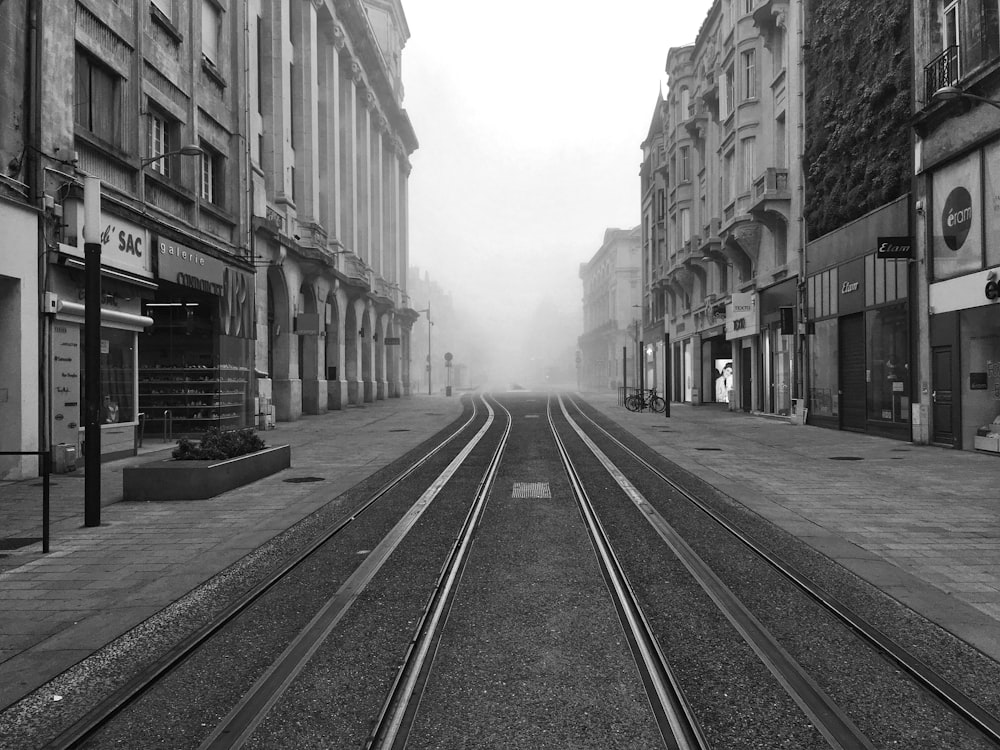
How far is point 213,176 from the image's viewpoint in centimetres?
2119

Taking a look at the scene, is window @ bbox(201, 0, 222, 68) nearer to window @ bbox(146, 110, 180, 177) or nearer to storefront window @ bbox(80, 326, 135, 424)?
window @ bbox(146, 110, 180, 177)

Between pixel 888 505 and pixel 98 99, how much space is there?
15930mm

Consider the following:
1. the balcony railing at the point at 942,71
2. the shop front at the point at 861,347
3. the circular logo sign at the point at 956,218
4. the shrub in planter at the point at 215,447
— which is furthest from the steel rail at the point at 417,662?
the balcony railing at the point at 942,71

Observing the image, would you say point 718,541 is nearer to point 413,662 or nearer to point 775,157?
point 413,662

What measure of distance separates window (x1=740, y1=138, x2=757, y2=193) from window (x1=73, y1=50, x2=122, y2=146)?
22.2m

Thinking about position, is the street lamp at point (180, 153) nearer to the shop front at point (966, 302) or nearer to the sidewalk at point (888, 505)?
the sidewalk at point (888, 505)

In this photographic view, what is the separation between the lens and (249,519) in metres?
8.25

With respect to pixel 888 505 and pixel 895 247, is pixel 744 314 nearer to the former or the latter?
pixel 895 247

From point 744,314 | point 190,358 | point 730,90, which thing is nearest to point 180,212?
point 190,358

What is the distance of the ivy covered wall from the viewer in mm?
17969

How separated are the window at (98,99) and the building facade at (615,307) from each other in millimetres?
55931

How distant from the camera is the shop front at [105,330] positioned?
12711 mm

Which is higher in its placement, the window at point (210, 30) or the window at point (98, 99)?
the window at point (210, 30)

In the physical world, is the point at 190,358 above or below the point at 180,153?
below
